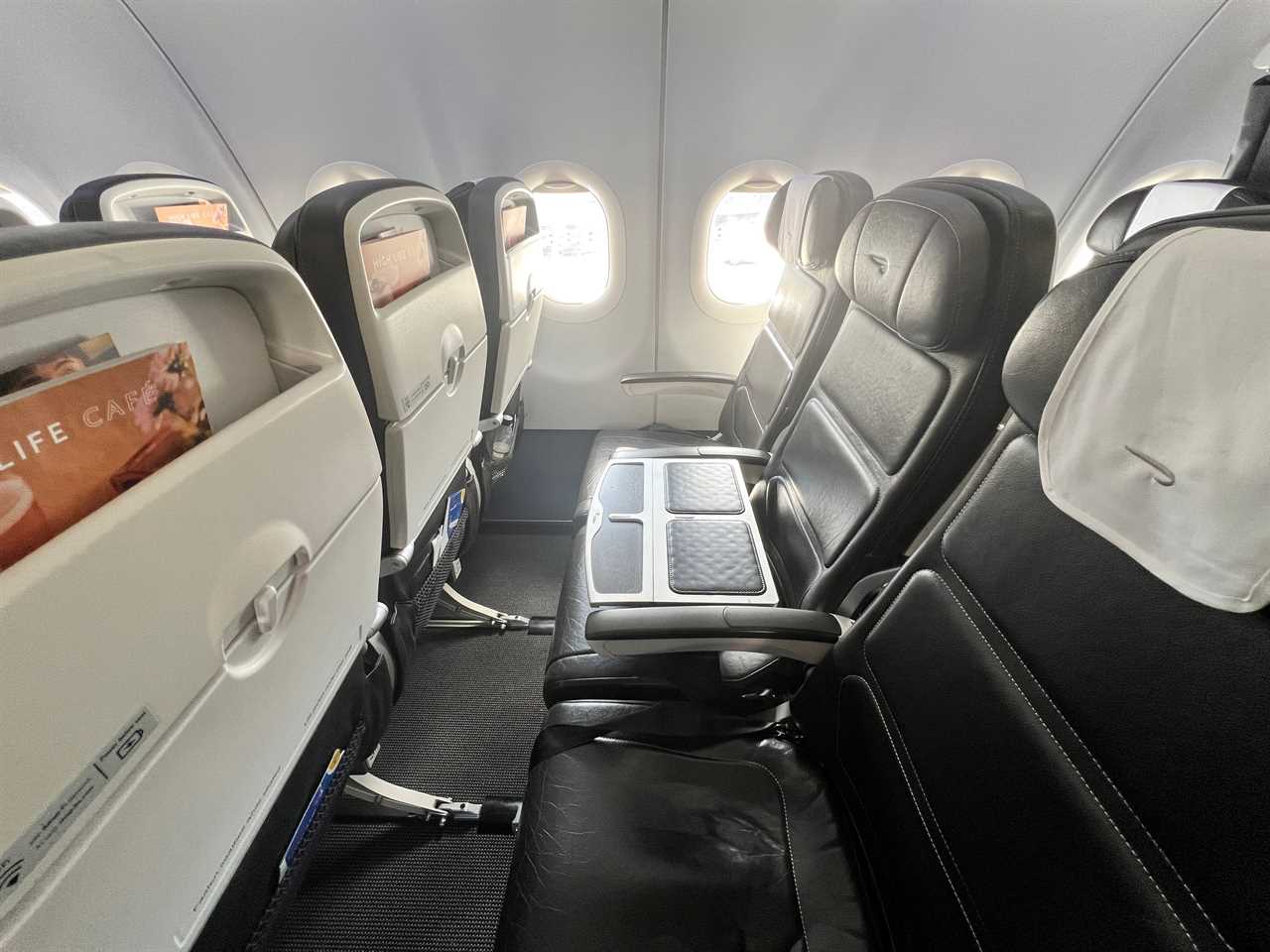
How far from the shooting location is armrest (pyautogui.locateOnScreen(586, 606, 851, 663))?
1104mm

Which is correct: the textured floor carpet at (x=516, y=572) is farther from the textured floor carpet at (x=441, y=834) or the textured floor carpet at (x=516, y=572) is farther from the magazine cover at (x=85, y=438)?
the magazine cover at (x=85, y=438)

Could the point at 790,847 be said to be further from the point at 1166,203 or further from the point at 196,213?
the point at 196,213

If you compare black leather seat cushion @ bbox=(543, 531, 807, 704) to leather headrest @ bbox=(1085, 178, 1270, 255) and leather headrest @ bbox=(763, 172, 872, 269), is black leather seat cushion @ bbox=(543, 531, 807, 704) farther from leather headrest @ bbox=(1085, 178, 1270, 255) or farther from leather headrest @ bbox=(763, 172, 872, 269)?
leather headrest @ bbox=(763, 172, 872, 269)

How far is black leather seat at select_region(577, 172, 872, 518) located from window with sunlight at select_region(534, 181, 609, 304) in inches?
36.3

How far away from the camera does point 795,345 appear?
2010 mm

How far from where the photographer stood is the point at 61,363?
45cm

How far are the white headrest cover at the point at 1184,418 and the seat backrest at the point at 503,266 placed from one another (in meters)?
1.46

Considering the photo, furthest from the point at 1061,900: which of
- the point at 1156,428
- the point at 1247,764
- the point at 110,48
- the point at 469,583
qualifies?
the point at 110,48

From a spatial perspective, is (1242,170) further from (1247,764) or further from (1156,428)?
(1247,764)

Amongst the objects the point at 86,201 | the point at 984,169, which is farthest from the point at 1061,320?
the point at 984,169

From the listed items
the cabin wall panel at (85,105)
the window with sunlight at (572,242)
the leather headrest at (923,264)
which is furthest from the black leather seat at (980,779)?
the cabin wall panel at (85,105)

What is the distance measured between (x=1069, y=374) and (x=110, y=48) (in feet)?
13.1

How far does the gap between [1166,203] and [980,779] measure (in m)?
1.78

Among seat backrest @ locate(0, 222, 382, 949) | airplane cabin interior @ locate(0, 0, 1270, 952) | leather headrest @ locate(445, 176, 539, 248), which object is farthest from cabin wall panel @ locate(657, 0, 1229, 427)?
seat backrest @ locate(0, 222, 382, 949)
